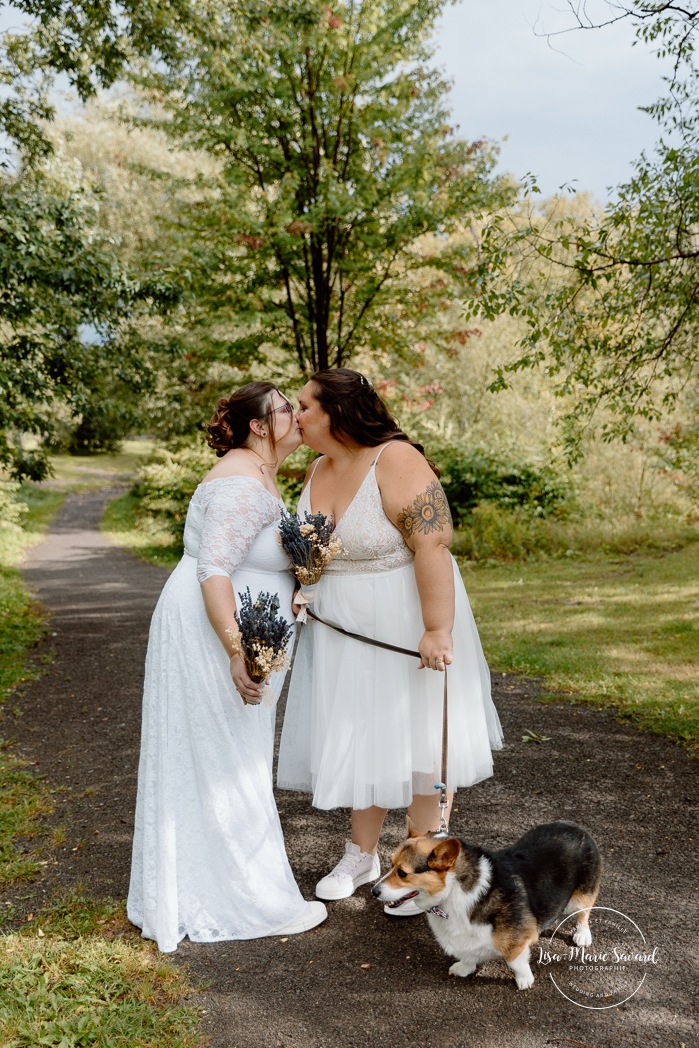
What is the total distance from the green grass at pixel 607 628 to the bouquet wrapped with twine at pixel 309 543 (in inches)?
133

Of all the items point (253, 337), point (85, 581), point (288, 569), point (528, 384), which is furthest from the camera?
point (528, 384)

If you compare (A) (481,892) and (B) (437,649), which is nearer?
(A) (481,892)

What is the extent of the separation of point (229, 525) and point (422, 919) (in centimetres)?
192

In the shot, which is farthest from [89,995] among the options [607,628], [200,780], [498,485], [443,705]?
[498,485]

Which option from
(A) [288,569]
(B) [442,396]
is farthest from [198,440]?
(A) [288,569]

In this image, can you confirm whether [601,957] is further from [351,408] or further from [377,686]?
[351,408]

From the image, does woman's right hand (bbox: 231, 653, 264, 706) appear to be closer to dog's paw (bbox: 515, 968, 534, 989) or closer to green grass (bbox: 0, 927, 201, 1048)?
green grass (bbox: 0, 927, 201, 1048)

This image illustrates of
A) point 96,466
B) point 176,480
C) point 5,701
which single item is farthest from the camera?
point 96,466

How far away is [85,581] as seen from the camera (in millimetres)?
13883

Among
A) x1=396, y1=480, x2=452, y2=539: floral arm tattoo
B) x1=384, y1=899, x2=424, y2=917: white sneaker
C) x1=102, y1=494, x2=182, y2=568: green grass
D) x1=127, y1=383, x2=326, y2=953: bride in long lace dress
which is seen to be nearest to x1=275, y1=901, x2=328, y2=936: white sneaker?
x1=127, y1=383, x2=326, y2=953: bride in long lace dress

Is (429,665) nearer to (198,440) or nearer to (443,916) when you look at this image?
(443,916)

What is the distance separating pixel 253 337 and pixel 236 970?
420 inches

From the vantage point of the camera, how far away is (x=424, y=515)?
317 centimetres

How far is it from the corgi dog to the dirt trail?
23 cm
